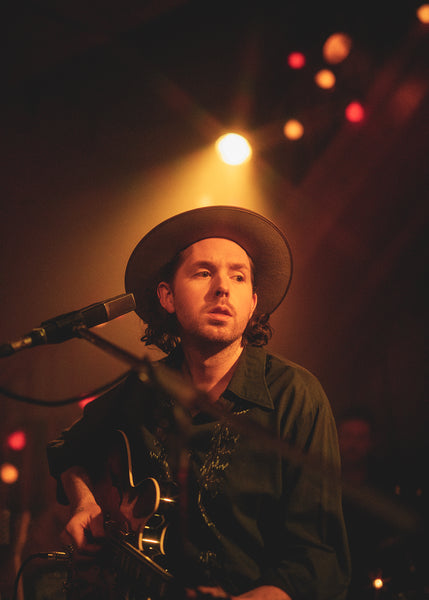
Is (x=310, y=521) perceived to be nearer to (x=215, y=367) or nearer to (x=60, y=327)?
(x=215, y=367)

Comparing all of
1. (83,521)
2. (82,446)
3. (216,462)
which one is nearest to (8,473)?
(82,446)

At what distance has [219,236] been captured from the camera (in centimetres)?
254

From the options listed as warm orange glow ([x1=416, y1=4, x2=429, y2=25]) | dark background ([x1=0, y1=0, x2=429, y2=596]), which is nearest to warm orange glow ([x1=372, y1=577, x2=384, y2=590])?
dark background ([x1=0, y1=0, x2=429, y2=596])

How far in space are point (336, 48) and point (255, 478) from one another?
10.9 ft

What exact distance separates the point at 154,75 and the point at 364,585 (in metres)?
3.94

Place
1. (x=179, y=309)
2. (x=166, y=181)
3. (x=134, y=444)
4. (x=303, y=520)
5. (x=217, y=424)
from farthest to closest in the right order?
(x=166, y=181)
(x=179, y=309)
(x=134, y=444)
(x=217, y=424)
(x=303, y=520)

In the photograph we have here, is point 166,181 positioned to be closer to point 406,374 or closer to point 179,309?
point 179,309

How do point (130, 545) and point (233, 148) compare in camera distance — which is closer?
point (130, 545)

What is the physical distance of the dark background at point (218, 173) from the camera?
3201mm

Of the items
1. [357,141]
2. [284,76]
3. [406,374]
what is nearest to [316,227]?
[357,141]

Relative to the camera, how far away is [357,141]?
392 centimetres

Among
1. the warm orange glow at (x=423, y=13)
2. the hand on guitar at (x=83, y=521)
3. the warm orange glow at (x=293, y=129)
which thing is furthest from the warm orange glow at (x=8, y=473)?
the warm orange glow at (x=423, y=13)

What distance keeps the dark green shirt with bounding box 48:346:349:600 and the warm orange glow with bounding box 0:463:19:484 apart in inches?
29.8

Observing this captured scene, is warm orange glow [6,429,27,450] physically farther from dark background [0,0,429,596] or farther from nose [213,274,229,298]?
nose [213,274,229,298]
